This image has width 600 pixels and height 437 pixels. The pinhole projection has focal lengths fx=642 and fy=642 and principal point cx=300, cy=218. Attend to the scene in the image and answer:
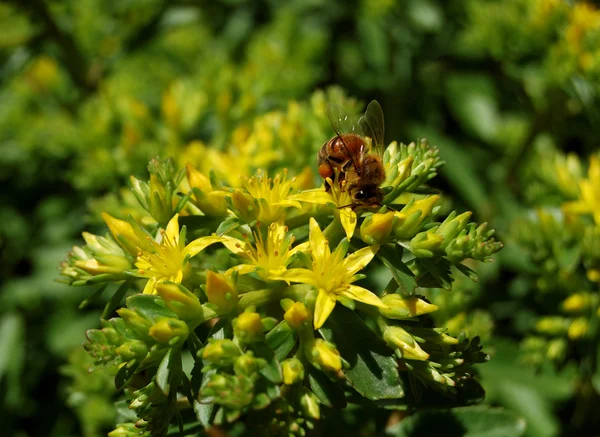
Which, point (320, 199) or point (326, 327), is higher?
point (320, 199)

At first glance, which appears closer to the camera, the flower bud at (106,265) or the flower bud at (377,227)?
the flower bud at (377,227)

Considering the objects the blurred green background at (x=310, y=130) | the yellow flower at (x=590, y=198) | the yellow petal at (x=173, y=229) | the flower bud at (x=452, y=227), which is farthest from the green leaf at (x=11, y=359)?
the yellow flower at (x=590, y=198)

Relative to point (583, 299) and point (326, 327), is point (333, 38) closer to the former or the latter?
point (583, 299)

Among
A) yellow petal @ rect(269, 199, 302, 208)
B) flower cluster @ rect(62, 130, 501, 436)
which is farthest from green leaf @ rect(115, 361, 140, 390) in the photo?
yellow petal @ rect(269, 199, 302, 208)

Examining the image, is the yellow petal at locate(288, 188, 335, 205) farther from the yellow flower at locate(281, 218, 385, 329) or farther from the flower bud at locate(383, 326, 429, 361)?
the flower bud at locate(383, 326, 429, 361)

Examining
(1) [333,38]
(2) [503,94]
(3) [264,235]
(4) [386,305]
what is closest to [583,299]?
(4) [386,305]

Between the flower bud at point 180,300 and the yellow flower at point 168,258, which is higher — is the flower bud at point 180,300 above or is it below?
below

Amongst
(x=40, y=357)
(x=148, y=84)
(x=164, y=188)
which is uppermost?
(x=148, y=84)

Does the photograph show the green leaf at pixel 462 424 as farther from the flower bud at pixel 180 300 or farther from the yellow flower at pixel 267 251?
the flower bud at pixel 180 300
